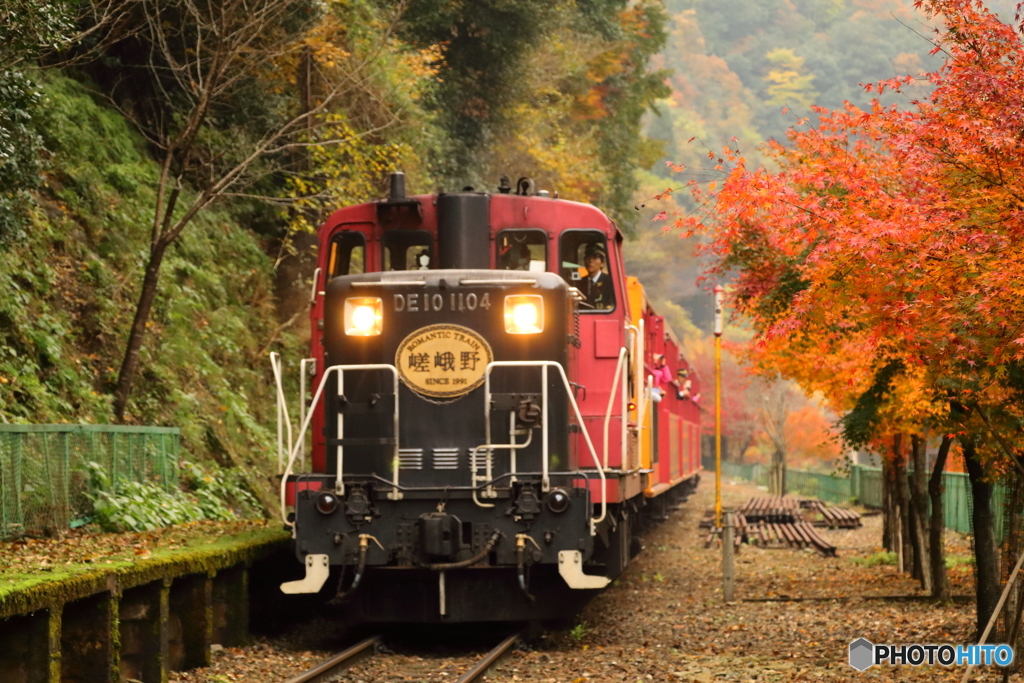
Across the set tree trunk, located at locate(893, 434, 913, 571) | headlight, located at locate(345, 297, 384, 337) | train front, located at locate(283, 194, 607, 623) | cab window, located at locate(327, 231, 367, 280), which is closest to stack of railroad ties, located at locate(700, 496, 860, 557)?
tree trunk, located at locate(893, 434, 913, 571)

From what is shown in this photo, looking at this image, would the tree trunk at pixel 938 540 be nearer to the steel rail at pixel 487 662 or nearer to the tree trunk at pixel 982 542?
the tree trunk at pixel 982 542

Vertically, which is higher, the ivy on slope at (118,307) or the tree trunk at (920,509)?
the ivy on slope at (118,307)

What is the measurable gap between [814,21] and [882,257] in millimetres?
153643

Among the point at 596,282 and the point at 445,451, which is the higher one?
the point at 596,282

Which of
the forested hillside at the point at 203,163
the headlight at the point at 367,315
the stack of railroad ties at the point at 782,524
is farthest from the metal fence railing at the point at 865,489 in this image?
the forested hillside at the point at 203,163

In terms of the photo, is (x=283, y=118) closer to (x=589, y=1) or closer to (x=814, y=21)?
(x=589, y=1)

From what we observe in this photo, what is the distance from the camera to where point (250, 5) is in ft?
58.0

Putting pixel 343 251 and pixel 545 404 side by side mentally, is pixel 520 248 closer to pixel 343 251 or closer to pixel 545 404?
pixel 343 251

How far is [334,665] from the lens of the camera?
888cm

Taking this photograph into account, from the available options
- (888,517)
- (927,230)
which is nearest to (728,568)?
(927,230)

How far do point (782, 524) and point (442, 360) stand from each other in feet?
63.5

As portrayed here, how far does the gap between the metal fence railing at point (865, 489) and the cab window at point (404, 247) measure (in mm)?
6815

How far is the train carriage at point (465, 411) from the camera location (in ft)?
29.7

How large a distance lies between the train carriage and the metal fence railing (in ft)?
18.1
